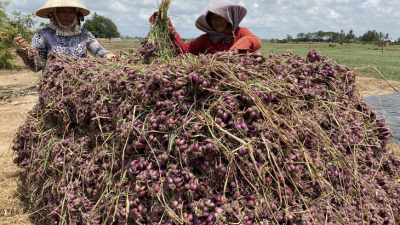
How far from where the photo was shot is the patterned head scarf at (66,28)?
351cm

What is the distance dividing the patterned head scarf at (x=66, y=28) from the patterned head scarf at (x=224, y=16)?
1675 millimetres

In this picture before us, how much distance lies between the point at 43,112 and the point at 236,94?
2.28 meters

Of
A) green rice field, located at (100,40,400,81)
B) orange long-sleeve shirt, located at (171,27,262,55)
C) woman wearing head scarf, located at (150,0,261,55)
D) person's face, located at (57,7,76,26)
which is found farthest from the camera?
green rice field, located at (100,40,400,81)

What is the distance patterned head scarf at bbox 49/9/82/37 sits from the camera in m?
3.51

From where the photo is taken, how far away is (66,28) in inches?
140

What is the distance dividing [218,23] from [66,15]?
201 cm

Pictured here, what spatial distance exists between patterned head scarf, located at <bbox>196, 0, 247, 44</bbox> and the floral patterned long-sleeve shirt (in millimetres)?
1462

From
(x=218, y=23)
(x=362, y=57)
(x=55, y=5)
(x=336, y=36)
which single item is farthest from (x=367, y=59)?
(x=336, y=36)

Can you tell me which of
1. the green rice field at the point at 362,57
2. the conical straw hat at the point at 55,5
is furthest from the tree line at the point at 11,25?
the conical straw hat at the point at 55,5

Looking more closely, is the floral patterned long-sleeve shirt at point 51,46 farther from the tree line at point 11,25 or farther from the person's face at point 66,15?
the tree line at point 11,25

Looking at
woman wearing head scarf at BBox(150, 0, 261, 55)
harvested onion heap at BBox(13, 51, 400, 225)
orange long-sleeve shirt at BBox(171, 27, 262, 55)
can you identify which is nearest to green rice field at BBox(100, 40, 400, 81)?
orange long-sleeve shirt at BBox(171, 27, 262, 55)

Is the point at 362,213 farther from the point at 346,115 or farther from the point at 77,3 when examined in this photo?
the point at 77,3

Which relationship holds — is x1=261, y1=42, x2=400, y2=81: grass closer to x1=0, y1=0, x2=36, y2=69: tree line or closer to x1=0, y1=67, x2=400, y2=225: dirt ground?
x1=0, y1=67, x2=400, y2=225: dirt ground

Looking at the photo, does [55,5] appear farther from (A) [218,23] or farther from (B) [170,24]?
(A) [218,23]
